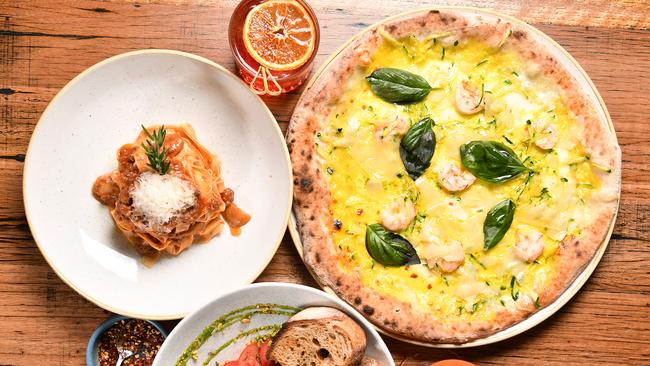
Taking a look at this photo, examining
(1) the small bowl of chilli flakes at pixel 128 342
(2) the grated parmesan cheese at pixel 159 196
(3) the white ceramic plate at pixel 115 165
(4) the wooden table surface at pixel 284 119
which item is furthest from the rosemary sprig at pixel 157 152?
(1) the small bowl of chilli flakes at pixel 128 342

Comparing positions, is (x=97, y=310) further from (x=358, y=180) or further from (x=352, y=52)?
(x=352, y=52)

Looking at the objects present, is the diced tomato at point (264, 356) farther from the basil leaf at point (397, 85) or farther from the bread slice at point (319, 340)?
the basil leaf at point (397, 85)

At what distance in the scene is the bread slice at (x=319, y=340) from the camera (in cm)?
351

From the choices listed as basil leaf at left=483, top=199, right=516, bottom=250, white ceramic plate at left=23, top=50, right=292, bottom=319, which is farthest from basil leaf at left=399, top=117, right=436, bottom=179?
white ceramic plate at left=23, top=50, right=292, bottom=319

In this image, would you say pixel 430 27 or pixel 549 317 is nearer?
pixel 430 27

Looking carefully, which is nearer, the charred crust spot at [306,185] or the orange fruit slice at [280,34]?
the orange fruit slice at [280,34]

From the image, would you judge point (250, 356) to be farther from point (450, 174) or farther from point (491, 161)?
point (491, 161)

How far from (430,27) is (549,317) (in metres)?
1.86

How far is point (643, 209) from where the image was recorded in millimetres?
4078

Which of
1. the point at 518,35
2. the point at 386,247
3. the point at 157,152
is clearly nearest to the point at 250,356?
the point at 386,247

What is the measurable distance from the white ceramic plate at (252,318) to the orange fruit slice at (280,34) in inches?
47.8

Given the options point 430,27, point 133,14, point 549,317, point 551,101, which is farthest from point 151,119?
point 549,317

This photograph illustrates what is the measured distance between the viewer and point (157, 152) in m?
3.43

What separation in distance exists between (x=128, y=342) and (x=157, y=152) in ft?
3.89
